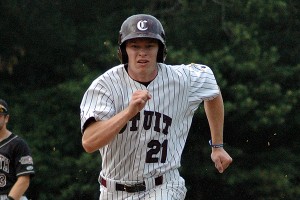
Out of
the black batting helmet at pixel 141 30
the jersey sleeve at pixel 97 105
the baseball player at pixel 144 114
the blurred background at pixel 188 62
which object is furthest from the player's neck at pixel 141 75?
the blurred background at pixel 188 62

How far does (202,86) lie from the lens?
273 inches

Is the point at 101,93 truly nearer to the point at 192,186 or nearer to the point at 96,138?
the point at 96,138

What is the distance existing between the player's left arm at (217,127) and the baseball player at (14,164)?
3.17 m

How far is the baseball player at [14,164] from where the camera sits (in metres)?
9.90

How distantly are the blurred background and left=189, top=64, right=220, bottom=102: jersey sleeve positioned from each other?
1165cm

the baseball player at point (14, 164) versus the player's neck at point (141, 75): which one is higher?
the player's neck at point (141, 75)

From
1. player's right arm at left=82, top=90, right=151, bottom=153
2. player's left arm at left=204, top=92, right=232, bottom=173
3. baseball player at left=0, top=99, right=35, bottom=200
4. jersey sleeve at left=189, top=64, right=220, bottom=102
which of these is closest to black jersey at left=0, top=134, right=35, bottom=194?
baseball player at left=0, top=99, right=35, bottom=200

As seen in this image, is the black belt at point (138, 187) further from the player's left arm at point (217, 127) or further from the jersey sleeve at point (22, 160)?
the jersey sleeve at point (22, 160)

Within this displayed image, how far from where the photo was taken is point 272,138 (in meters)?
20.2

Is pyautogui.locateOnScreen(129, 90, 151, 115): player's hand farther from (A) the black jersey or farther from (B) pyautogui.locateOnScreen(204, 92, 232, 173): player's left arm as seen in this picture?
(A) the black jersey

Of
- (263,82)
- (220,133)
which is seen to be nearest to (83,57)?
(263,82)

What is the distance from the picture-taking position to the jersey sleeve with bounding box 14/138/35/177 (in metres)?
9.90

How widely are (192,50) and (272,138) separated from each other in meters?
2.39

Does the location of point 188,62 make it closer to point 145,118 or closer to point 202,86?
point 202,86
